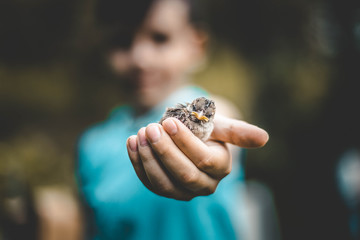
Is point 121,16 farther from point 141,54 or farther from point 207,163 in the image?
point 207,163

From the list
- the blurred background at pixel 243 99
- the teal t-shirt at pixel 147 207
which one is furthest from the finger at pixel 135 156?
the blurred background at pixel 243 99

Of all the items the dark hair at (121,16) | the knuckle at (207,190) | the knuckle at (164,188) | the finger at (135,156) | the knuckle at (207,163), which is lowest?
the knuckle at (207,190)

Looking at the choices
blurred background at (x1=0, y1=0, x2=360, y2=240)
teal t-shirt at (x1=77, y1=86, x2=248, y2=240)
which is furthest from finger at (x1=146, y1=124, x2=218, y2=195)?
blurred background at (x1=0, y1=0, x2=360, y2=240)

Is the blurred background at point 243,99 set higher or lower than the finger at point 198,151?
higher

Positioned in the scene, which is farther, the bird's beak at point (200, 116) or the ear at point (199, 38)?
the ear at point (199, 38)

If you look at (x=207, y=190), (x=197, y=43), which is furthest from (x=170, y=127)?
(x=197, y=43)

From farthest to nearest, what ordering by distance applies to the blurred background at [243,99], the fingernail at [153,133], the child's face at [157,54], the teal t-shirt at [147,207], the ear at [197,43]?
the blurred background at [243,99] → the ear at [197,43] → the child's face at [157,54] → the teal t-shirt at [147,207] → the fingernail at [153,133]

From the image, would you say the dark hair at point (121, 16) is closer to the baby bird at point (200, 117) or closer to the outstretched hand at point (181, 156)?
the baby bird at point (200, 117)
